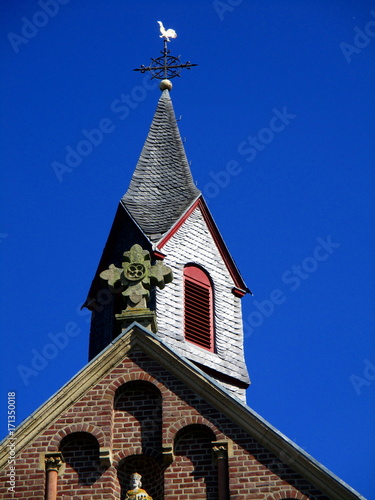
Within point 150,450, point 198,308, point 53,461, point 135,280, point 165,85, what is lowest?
point 53,461

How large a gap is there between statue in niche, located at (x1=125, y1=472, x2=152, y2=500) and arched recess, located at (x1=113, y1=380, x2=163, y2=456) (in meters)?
→ 0.82

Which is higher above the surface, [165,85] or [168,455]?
[165,85]

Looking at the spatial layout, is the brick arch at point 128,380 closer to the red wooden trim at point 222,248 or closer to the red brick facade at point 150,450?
the red brick facade at point 150,450

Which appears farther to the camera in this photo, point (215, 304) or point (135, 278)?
point (215, 304)

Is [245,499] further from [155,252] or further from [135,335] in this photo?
[155,252]

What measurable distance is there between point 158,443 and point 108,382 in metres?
1.64

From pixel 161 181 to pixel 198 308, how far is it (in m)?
5.24

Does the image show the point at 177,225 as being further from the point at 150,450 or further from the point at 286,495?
the point at 286,495

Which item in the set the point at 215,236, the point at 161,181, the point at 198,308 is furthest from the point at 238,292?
the point at 161,181

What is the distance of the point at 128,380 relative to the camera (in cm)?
2536

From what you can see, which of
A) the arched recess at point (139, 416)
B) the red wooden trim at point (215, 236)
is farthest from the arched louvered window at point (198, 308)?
the arched recess at point (139, 416)

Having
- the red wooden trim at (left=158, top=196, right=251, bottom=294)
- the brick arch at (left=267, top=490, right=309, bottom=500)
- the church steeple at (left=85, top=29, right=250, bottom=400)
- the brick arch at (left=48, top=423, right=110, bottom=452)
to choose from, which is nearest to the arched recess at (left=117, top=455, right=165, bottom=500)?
the brick arch at (left=48, top=423, right=110, bottom=452)

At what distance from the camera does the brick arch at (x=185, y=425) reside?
24.4 m

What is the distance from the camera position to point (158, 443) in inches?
965
